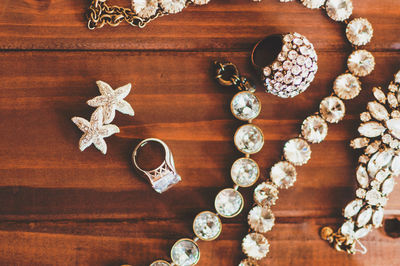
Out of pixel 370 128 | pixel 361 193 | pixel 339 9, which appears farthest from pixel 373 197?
pixel 339 9

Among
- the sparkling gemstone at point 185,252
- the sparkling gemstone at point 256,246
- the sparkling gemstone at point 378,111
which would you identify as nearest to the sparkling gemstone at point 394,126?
the sparkling gemstone at point 378,111

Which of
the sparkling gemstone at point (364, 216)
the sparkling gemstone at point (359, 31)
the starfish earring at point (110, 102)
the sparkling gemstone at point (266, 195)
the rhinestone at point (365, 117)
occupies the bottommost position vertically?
the sparkling gemstone at point (266, 195)

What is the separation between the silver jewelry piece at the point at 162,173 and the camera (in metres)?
0.62

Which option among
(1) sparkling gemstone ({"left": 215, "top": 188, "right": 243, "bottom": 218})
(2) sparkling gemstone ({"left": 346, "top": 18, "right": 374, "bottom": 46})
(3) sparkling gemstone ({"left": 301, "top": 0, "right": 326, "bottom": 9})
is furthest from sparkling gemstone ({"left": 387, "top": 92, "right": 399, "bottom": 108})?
(1) sparkling gemstone ({"left": 215, "top": 188, "right": 243, "bottom": 218})

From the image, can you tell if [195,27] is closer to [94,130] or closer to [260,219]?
[94,130]

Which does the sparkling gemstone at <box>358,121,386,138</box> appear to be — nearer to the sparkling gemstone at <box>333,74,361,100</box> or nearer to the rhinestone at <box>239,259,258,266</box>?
the sparkling gemstone at <box>333,74,361,100</box>

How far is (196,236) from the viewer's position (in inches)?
26.2

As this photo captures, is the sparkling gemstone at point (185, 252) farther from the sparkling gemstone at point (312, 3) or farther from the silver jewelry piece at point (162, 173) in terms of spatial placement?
the sparkling gemstone at point (312, 3)

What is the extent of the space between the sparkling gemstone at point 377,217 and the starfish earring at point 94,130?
53 centimetres

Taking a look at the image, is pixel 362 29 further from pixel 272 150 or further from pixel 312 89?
pixel 272 150

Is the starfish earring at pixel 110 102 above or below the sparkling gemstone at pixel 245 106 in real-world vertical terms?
below

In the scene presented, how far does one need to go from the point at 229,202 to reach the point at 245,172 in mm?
66

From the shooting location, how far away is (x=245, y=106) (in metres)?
0.67

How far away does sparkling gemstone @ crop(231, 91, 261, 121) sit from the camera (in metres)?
0.67
